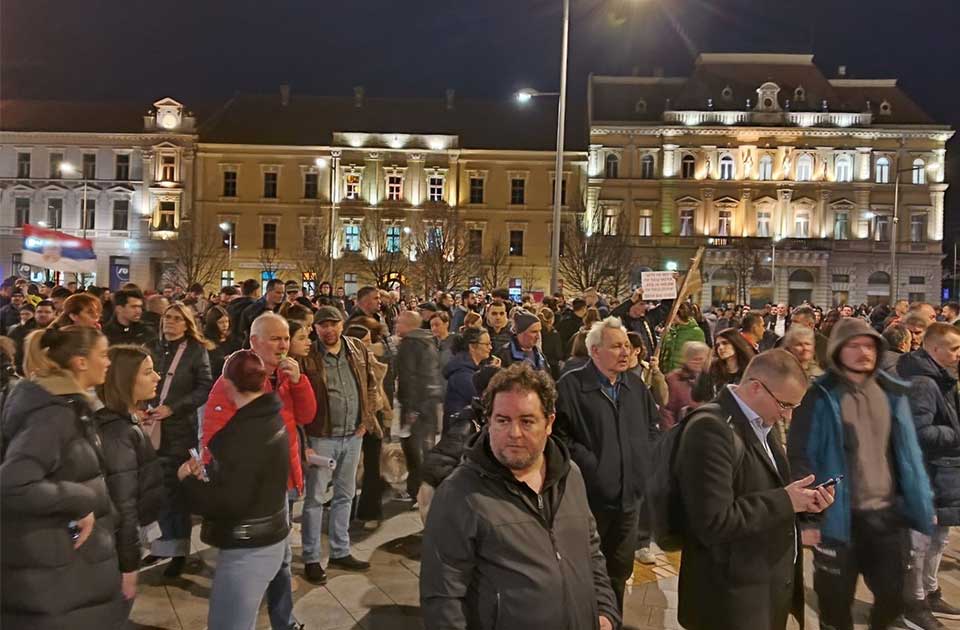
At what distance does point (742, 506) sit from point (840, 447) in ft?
4.32

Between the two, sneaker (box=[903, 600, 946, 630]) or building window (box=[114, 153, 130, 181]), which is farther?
building window (box=[114, 153, 130, 181])

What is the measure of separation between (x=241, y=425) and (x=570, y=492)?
1.80 m

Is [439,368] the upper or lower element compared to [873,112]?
lower

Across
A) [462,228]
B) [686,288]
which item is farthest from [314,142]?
[686,288]

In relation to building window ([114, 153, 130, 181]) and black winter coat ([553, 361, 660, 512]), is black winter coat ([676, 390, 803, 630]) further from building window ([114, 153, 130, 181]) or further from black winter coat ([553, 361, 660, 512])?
building window ([114, 153, 130, 181])

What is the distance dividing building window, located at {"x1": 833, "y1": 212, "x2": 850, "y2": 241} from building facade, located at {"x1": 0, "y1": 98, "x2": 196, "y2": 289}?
47.3 meters

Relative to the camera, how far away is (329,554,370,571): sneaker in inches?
249

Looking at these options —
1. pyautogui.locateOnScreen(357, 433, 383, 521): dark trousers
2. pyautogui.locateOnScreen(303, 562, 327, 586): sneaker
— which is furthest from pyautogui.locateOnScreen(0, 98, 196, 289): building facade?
pyautogui.locateOnScreen(303, 562, 327, 586): sneaker

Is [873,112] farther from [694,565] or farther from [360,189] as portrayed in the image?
[694,565]

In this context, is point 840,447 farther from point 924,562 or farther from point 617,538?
point 924,562

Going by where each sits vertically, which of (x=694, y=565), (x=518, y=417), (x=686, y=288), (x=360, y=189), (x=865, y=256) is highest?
(x=360, y=189)

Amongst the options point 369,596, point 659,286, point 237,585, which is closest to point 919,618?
point 369,596

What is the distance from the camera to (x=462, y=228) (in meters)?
54.5

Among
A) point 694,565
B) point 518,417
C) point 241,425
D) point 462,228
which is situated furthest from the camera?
point 462,228
